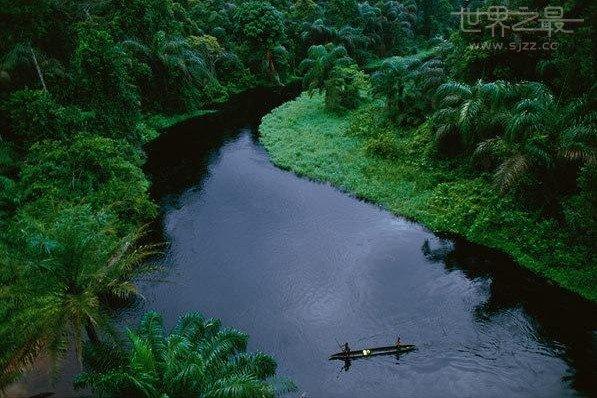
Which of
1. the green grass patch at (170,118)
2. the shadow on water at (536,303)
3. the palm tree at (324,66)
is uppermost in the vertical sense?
the palm tree at (324,66)

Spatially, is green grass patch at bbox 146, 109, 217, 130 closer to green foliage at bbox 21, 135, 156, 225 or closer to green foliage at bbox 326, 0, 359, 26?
green foliage at bbox 21, 135, 156, 225

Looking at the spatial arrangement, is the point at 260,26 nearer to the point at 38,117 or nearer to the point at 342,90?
the point at 342,90

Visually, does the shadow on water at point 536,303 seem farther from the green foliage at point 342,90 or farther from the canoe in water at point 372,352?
the green foliage at point 342,90

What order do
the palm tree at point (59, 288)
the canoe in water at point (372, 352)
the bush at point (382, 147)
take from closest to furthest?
the palm tree at point (59, 288)
the canoe in water at point (372, 352)
the bush at point (382, 147)

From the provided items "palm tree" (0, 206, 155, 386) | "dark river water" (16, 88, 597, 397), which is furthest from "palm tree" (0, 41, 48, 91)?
"palm tree" (0, 206, 155, 386)

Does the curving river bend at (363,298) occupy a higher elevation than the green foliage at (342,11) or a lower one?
lower

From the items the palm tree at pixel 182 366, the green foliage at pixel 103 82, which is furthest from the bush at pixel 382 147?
the palm tree at pixel 182 366

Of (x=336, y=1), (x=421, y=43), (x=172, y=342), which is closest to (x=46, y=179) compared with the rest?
(x=172, y=342)
